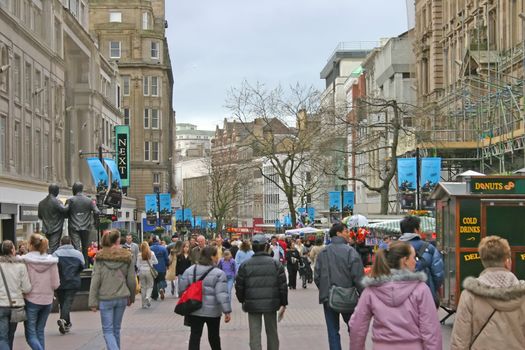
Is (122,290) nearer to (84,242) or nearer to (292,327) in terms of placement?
(292,327)

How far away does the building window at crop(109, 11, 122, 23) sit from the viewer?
319ft

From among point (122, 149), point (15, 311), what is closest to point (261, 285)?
point (15, 311)

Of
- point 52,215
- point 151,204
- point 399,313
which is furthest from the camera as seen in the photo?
point 151,204

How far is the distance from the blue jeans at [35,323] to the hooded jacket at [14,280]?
2.55ft

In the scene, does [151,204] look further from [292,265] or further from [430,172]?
[292,265]

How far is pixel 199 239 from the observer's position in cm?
2414

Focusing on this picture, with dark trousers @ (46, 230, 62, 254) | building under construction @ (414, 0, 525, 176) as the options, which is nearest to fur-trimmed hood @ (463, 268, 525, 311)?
dark trousers @ (46, 230, 62, 254)

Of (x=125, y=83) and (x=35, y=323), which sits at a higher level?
(x=125, y=83)

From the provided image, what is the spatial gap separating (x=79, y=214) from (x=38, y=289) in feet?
22.4

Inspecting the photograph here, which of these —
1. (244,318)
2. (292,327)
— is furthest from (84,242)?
(292,327)

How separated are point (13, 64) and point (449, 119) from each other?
22911 millimetres

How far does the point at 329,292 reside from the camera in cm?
1160

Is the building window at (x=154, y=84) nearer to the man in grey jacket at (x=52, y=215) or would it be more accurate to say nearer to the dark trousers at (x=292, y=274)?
the dark trousers at (x=292, y=274)

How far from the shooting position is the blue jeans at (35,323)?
40.6ft
